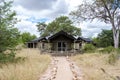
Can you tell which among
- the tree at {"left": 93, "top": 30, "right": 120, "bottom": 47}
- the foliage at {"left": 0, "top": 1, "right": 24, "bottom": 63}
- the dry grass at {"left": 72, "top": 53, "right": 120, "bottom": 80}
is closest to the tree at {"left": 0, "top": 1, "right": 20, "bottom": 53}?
the foliage at {"left": 0, "top": 1, "right": 24, "bottom": 63}

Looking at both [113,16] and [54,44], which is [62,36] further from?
[113,16]

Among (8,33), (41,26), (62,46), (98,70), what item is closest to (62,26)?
(41,26)

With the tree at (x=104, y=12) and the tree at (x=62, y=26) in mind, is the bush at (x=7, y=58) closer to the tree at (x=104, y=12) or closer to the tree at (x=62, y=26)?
the tree at (x=104, y=12)

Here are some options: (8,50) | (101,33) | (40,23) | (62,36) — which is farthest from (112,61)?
(40,23)

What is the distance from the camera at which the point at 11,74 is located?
9805 millimetres

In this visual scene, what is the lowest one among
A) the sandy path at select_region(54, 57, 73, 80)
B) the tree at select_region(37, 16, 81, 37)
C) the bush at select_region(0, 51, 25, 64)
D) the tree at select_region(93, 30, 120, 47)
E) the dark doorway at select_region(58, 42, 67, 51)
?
the sandy path at select_region(54, 57, 73, 80)

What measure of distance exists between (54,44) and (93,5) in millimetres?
8640

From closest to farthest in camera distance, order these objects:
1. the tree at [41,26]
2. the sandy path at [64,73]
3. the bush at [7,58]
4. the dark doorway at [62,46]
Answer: the sandy path at [64,73] → the bush at [7,58] → the dark doorway at [62,46] → the tree at [41,26]

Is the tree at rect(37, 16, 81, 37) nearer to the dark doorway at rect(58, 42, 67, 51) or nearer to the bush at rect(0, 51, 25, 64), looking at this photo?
the dark doorway at rect(58, 42, 67, 51)

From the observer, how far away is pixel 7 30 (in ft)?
53.8

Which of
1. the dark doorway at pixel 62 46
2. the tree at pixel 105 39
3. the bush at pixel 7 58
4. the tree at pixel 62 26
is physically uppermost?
the tree at pixel 62 26

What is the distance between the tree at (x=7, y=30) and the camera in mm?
16250

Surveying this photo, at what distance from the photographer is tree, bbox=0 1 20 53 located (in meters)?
16.2

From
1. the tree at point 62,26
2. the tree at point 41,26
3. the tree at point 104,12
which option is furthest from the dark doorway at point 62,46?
the tree at point 41,26
